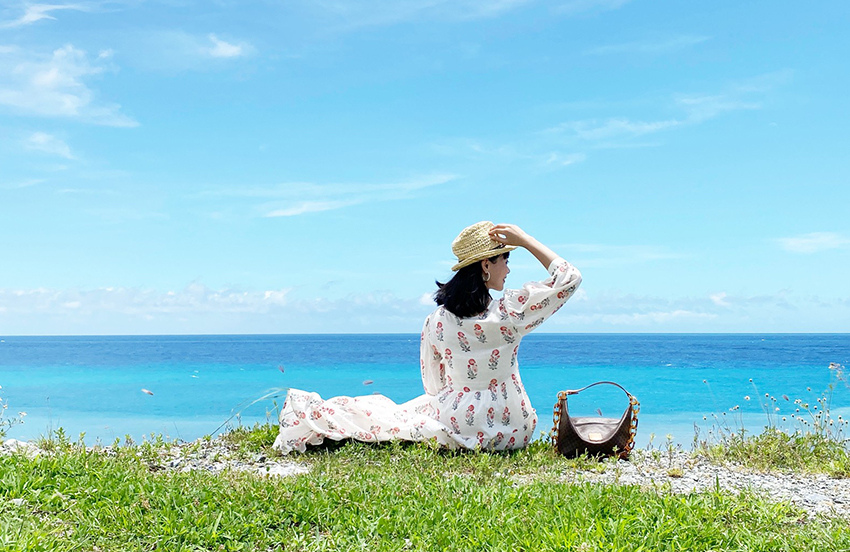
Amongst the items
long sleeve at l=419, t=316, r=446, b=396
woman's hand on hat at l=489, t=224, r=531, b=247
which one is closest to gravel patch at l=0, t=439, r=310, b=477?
long sleeve at l=419, t=316, r=446, b=396

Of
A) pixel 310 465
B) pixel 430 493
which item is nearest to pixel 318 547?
pixel 430 493

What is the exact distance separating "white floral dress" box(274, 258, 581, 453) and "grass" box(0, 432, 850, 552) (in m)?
1.19

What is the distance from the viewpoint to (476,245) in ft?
21.3

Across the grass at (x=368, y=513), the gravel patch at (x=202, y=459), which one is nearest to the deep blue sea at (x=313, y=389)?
the gravel patch at (x=202, y=459)

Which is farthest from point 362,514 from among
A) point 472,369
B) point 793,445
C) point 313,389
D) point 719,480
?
point 313,389

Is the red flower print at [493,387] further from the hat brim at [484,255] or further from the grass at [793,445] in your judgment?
the grass at [793,445]

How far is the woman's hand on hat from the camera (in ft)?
21.3

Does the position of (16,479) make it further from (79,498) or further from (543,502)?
(543,502)

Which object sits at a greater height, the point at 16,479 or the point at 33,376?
the point at 16,479

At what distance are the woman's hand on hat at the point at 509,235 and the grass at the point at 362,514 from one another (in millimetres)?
2194

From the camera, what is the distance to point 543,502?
472cm

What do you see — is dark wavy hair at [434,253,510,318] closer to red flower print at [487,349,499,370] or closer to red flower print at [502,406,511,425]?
red flower print at [487,349,499,370]

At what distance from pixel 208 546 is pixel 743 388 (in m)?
30.9

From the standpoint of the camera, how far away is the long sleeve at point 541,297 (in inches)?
249
